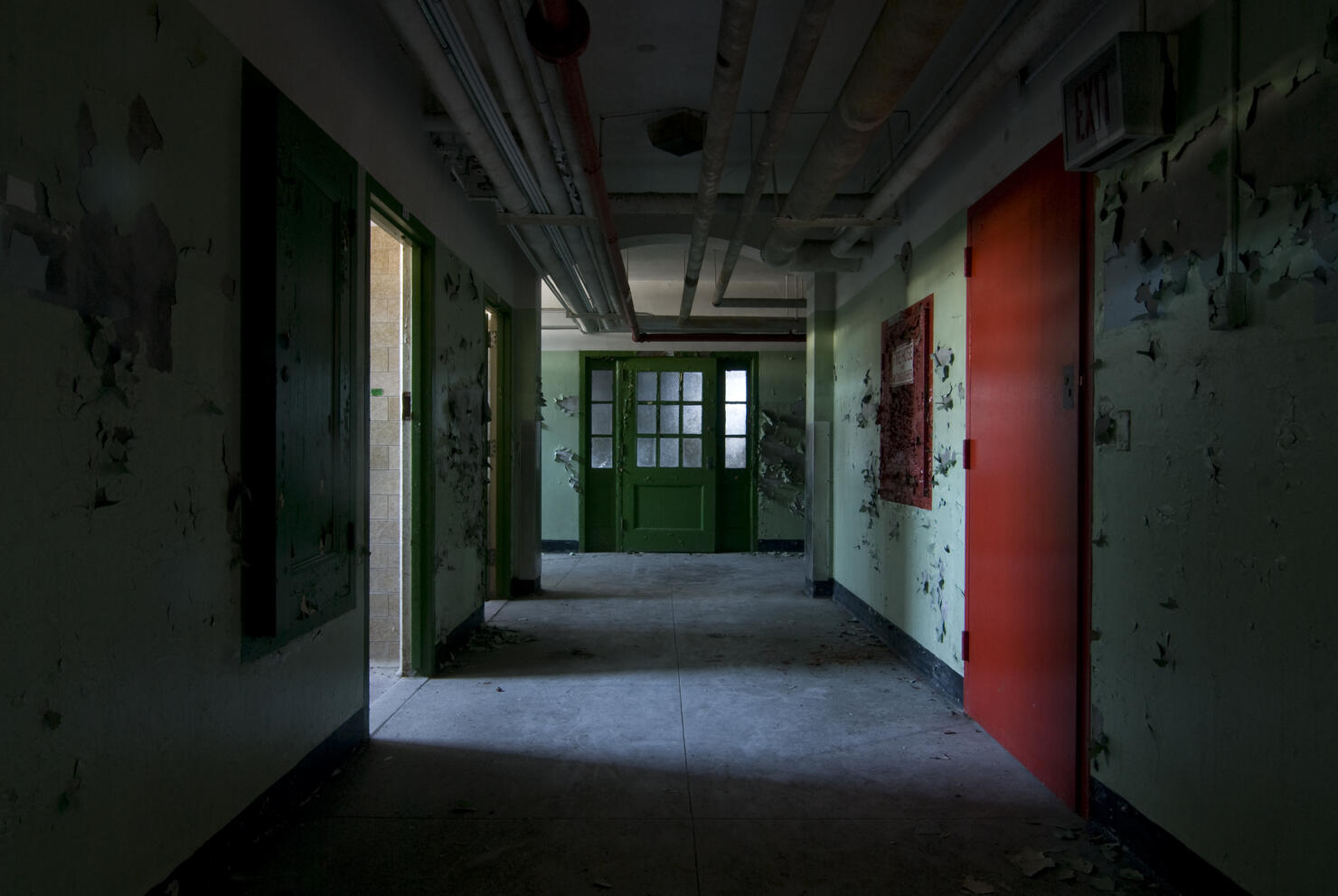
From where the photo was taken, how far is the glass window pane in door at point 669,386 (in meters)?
8.64

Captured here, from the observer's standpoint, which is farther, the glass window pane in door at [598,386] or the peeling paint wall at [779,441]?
the glass window pane in door at [598,386]

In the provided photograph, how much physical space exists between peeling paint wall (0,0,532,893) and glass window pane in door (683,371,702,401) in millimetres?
6712

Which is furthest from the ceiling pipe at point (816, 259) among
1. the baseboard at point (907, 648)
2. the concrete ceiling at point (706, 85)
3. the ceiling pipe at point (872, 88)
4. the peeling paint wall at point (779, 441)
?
the peeling paint wall at point (779, 441)

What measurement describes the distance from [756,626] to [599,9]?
3.56 meters

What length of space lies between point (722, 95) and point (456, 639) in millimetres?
3018

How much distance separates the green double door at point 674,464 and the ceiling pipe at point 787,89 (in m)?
4.69

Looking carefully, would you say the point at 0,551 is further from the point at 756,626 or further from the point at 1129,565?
the point at 756,626

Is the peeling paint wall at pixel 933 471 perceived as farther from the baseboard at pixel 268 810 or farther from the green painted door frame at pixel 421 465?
the baseboard at pixel 268 810

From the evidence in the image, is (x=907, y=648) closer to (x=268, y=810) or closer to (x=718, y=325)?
(x=268, y=810)

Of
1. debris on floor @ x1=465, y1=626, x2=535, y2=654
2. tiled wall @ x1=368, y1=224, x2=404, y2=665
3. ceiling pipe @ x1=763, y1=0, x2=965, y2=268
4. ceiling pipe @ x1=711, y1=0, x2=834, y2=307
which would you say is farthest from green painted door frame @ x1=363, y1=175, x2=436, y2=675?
ceiling pipe @ x1=763, y1=0, x2=965, y2=268

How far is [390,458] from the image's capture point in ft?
12.9

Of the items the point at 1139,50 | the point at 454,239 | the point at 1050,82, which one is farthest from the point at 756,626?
the point at 1139,50

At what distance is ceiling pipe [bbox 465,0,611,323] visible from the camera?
2125mm

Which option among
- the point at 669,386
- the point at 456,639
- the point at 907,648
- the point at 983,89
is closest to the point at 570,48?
the point at 983,89
